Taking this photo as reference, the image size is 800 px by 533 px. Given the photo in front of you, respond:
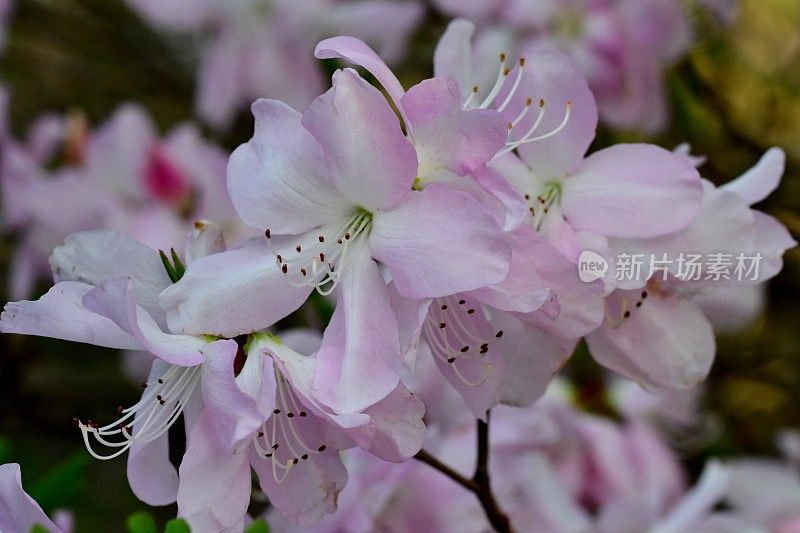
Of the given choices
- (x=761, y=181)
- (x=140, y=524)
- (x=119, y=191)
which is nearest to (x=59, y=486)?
(x=140, y=524)

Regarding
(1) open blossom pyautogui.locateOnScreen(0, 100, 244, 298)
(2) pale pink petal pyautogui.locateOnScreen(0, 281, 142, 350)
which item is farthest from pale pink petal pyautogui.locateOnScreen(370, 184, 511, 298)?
(1) open blossom pyautogui.locateOnScreen(0, 100, 244, 298)

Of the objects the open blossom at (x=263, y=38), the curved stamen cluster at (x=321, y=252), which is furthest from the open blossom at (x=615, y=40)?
the curved stamen cluster at (x=321, y=252)

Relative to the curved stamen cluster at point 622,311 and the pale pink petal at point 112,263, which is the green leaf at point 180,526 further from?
the curved stamen cluster at point 622,311

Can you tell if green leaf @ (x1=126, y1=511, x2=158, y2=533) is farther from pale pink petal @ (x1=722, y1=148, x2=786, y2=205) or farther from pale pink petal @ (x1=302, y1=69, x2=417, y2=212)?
pale pink petal @ (x1=722, y1=148, x2=786, y2=205)

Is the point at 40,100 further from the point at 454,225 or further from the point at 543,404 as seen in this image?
the point at 454,225

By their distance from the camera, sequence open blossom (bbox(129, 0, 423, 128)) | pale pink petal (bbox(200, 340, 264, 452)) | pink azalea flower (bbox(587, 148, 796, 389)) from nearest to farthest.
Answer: pale pink petal (bbox(200, 340, 264, 452)) < pink azalea flower (bbox(587, 148, 796, 389)) < open blossom (bbox(129, 0, 423, 128))
